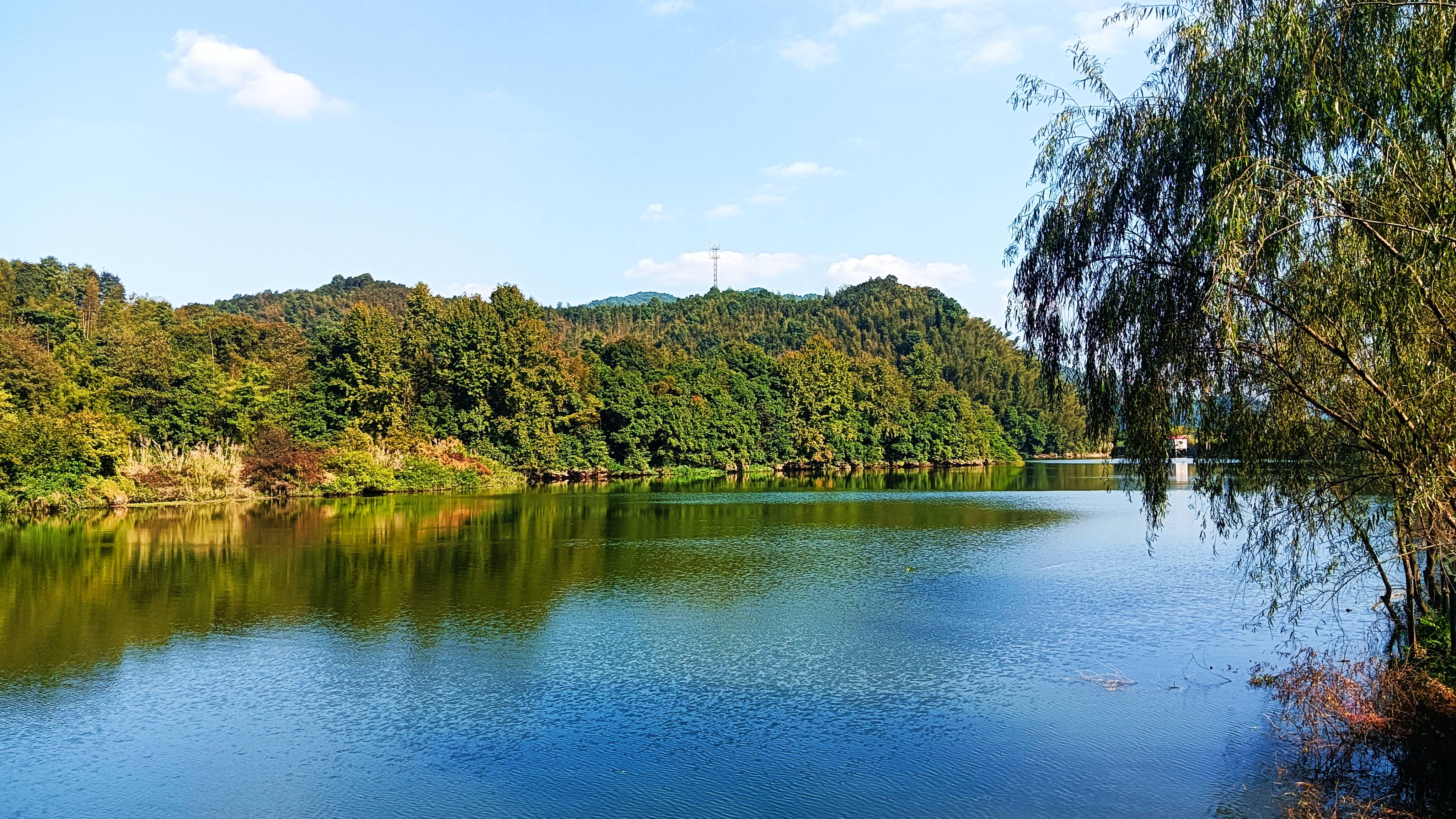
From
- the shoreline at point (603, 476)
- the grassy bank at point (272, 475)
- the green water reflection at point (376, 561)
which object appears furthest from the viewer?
the shoreline at point (603, 476)

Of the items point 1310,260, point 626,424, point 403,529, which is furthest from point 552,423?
point 1310,260

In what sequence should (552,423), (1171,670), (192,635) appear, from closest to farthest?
(1171,670) < (192,635) < (552,423)

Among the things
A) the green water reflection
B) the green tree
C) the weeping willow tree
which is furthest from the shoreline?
the weeping willow tree

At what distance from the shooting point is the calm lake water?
988 cm

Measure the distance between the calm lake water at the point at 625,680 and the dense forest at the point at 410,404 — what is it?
4.14m

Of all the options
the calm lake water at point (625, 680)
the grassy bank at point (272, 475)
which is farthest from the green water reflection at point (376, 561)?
the grassy bank at point (272, 475)

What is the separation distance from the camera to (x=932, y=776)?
10.2m

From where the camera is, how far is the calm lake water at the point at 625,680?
9875 mm

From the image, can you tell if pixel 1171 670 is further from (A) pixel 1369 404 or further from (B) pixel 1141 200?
(B) pixel 1141 200

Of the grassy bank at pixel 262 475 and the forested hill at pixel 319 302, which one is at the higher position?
the forested hill at pixel 319 302

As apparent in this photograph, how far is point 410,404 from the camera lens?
56188mm

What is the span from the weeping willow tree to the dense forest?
1.32 m

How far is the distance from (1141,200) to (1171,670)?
715cm

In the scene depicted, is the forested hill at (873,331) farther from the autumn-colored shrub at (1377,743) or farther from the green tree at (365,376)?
the autumn-colored shrub at (1377,743)
